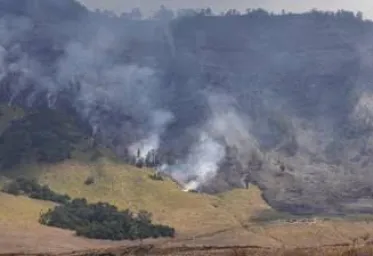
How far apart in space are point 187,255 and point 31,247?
127166mm

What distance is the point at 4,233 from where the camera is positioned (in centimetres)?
19038

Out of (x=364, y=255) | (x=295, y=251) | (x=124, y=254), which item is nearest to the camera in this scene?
(x=364, y=255)

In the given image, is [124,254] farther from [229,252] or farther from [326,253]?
[326,253]

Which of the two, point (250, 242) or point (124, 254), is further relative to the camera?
point (250, 242)

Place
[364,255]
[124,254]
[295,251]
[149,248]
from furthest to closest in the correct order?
[149,248] < [124,254] < [295,251] < [364,255]

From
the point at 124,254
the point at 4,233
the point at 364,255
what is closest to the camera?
the point at 364,255

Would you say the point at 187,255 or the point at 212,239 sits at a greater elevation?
the point at 212,239

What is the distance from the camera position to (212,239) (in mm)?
192125

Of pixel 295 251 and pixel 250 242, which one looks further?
pixel 250 242

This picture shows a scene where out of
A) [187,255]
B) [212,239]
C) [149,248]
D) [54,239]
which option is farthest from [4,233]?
[187,255]

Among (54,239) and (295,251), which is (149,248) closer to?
(295,251)

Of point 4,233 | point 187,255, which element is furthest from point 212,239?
point 187,255

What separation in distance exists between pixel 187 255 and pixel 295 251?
27.2 ft

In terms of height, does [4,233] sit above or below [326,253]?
above
